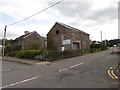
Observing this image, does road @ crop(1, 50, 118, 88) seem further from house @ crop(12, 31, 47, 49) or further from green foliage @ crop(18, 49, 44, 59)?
house @ crop(12, 31, 47, 49)

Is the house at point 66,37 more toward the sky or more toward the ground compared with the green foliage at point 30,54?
more toward the sky

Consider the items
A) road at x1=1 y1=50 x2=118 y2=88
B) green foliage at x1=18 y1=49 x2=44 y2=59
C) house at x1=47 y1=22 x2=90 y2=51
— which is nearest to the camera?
road at x1=1 y1=50 x2=118 y2=88

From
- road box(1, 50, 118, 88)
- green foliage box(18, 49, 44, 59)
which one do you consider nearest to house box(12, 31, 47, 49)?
green foliage box(18, 49, 44, 59)

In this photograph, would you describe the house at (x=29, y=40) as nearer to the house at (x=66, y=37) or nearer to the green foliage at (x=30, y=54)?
the house at (x=66, y=37)

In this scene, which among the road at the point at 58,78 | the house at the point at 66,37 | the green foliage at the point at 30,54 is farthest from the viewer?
the house at the point at 66,37

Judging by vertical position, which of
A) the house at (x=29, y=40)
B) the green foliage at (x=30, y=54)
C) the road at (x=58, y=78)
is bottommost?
the road at (x=58, y=78)

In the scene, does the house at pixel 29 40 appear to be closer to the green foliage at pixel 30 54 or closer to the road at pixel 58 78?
→ the green foliage at pixel 30 54

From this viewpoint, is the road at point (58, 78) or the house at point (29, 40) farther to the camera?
the house at point (29, 40)

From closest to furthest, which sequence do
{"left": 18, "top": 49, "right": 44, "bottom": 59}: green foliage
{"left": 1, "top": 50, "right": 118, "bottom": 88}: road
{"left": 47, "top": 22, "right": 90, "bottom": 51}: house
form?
{"left": 1, "top": 50, "right": 118, "bottom": 88}: road → {"left": 18, "top": 49, "right": 44, "bottom": 59}: green foliage → {"left": 47, "top": 22, "right": 90, "bottom": 51}: house

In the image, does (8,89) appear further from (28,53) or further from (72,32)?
(72,32)

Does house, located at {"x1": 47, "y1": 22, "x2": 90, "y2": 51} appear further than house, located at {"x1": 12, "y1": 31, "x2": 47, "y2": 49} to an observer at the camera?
No

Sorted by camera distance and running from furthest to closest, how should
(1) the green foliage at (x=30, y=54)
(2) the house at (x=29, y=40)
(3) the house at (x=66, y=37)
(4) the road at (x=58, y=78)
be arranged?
(2) the house at (x=29, y=40), (3) the house at (x=66, y=37), (1) the green foliage at (x=30, y=54), (4) the road at (x=58, y=78)

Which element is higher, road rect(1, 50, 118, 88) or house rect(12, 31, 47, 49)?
house rect(12, 31, 47, 49)

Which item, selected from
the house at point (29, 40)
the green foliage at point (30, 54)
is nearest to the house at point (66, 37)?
the house at point (29, 40)
